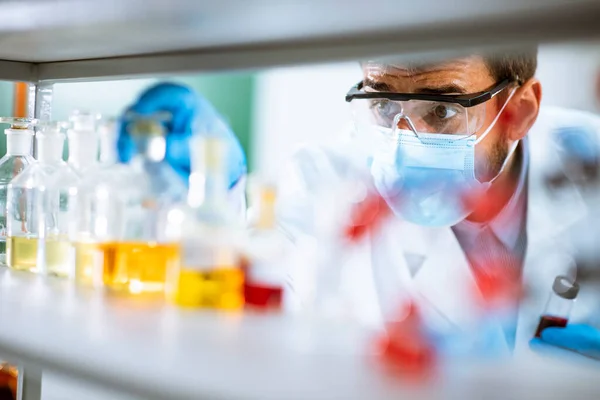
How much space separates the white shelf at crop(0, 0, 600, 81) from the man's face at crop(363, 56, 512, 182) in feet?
3.68

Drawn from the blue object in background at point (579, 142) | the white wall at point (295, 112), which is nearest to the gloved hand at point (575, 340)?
the blue object in background at point (579, 142)

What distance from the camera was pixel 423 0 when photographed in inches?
26.2

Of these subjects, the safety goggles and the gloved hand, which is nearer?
the gloved hand

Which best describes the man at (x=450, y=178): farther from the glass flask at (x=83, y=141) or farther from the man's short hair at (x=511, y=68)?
the glass flask at (x=83, y=141)

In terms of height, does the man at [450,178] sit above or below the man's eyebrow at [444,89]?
below

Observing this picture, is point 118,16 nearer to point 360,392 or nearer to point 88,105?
point 360,392

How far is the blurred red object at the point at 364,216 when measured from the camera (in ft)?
2.89

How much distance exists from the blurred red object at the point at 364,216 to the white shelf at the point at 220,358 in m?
0.12

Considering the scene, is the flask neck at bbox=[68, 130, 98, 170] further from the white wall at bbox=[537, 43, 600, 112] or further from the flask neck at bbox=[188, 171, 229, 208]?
the white wall at bbox=[537, 43, 600, 112]

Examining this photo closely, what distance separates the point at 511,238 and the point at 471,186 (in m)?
0.58

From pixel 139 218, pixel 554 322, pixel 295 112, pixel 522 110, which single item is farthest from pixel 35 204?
pixel 295 112

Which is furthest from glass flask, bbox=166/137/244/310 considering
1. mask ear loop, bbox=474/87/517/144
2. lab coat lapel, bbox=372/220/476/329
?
lab coat lapel, bbox=372/220/476/329

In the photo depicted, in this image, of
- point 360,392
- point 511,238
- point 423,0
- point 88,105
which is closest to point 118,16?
point 423,0

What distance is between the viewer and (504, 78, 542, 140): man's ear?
87.4 inches
